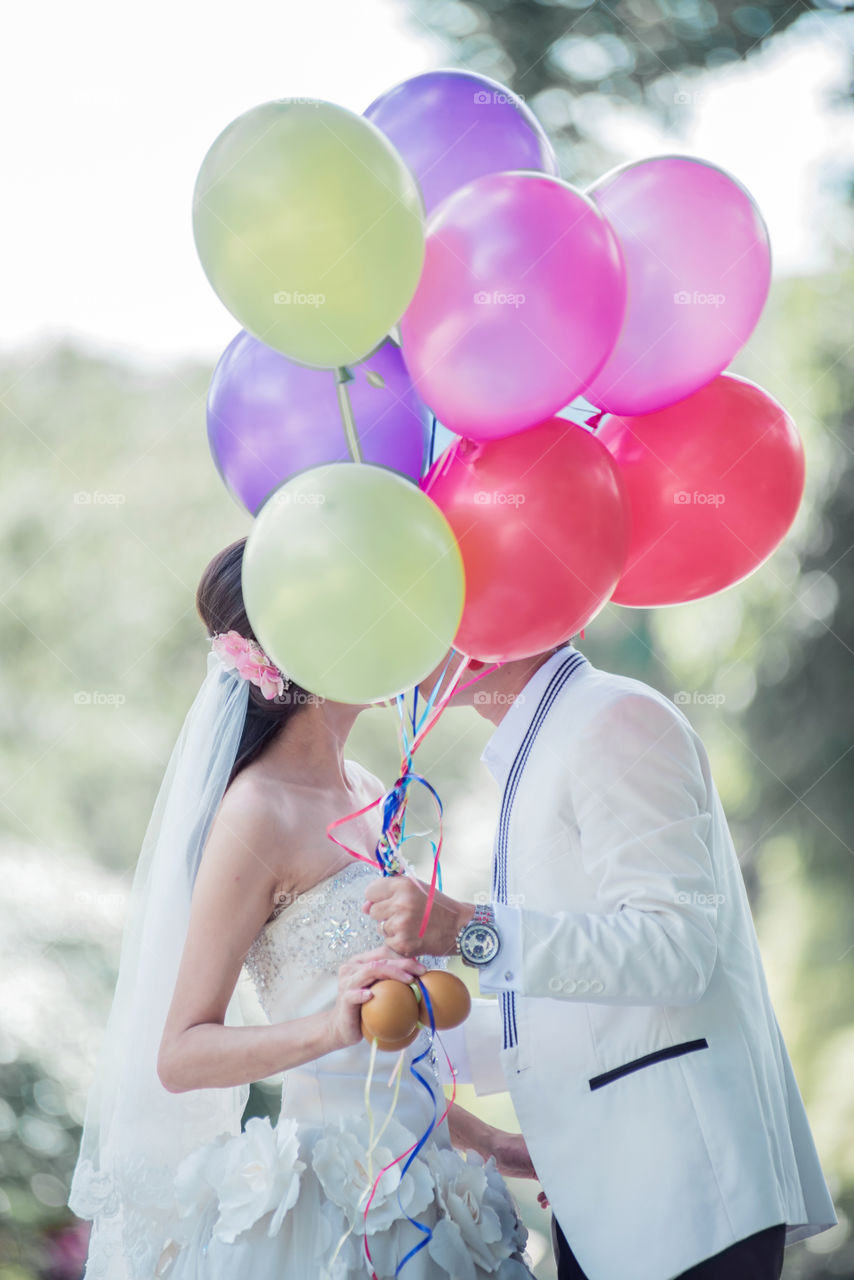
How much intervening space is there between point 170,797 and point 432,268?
90cm

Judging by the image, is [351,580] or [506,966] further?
[506,966]

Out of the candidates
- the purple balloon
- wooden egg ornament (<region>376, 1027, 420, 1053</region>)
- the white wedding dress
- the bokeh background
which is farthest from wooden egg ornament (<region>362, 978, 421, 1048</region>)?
the bokeh background

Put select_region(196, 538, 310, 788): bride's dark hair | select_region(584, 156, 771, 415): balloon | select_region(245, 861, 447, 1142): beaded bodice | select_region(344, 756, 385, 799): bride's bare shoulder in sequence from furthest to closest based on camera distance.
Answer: select_region(344, 756, 385, 799): bride's bare shoulder, select_region(196, 538, 310, 788): bride's dark hair, select_region(245, 861, 447, 1142): beaded bodice, select_region(584, 156, 771, 415): balloon

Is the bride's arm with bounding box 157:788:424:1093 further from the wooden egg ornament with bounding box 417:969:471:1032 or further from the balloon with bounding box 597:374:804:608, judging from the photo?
the balloon with bounding box 597:374:804:608

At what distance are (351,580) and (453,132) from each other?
2.27 feet

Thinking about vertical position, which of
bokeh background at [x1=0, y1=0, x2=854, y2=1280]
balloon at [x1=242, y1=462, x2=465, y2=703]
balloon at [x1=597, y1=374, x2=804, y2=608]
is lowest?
bokeh background at [x1=0, y1=0, x2=854, y2=1280]

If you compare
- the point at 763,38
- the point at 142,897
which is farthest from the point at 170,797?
the point at 763,38

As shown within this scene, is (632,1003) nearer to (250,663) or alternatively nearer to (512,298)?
(250,663)

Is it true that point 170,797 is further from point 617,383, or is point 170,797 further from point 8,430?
point 8,430

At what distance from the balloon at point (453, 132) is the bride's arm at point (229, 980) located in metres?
0.89

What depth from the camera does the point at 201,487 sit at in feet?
16.1

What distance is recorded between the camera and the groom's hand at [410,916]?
1.26 m

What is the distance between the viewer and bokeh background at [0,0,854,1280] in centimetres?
358

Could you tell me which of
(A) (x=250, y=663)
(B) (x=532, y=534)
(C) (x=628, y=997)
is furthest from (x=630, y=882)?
(A) (x=250, y=663)
